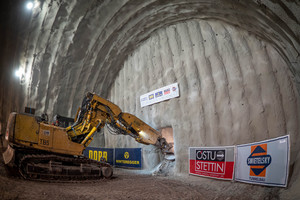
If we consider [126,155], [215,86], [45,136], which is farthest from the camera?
[126,155]

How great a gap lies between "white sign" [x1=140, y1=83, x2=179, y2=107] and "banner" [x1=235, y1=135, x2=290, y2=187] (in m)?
4.15

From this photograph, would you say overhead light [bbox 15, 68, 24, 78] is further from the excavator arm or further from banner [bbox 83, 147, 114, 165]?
the excavator arm

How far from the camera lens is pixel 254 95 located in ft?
20.1

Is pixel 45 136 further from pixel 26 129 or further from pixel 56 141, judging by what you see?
pixel 26 129

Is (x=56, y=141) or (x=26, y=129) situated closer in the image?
(x=26, y=129)

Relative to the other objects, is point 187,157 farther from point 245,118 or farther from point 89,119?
point 89,119

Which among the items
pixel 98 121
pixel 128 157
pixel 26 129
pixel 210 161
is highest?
pixel 98 121

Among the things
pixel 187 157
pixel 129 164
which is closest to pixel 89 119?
pixel 187 157

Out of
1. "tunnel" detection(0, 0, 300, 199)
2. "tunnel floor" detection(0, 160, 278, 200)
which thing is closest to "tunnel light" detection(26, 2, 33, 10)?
"tunnel" detection(0, 0, 300, 199)

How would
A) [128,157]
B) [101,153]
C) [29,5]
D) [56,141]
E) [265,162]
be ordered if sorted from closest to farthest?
1. [265,162]
2. [56,141]
3. [29,5]
4. [128,157]
5. [101,153]

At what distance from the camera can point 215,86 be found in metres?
7.40

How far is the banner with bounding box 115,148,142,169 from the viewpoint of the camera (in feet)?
33.5

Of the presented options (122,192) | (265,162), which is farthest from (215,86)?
(122,192)

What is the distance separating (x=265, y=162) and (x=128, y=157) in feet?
24.5
